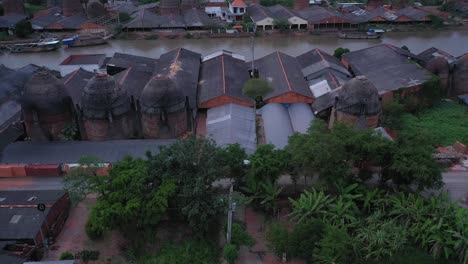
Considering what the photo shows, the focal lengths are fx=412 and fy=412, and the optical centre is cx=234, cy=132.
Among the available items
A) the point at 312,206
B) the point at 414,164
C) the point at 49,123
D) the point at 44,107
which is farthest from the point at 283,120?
the point at 44,107

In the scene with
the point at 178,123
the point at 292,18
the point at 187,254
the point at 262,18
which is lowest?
the point at 187,254

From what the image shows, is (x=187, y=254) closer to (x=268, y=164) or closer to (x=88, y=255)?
(x=88, y=255)

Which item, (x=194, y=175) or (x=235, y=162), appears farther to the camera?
(x=235, y=162)

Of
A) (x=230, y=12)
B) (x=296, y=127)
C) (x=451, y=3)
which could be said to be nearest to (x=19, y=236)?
(x=296, y=127)

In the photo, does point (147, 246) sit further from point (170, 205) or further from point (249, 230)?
point (249, 230)

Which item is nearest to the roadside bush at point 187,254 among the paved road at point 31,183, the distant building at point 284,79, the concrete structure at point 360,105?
the paved road at point 31,183

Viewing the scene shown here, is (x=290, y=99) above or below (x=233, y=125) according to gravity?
above
